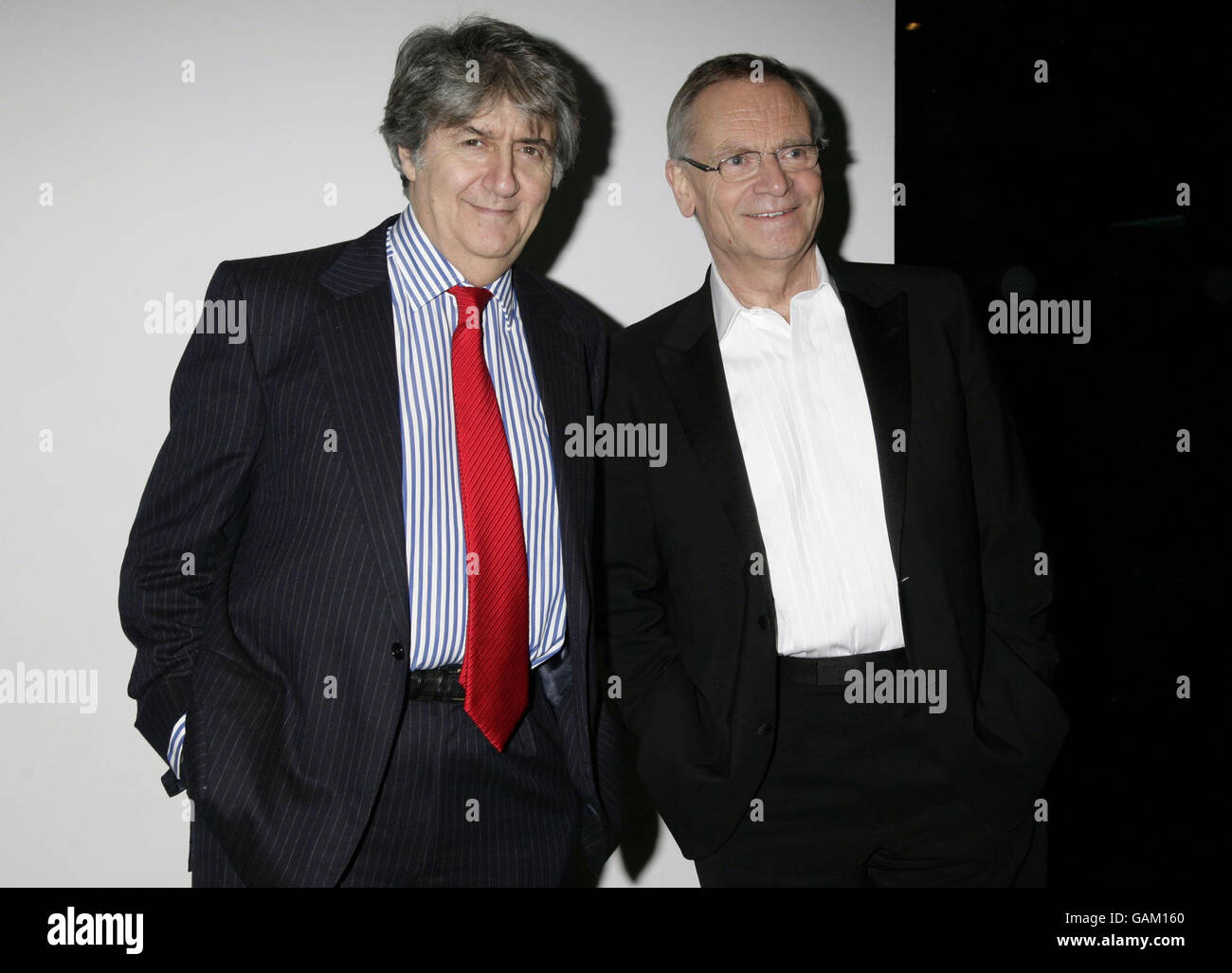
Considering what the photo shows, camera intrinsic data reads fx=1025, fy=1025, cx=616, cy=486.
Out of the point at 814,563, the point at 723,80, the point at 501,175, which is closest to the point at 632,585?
the point at 814,563

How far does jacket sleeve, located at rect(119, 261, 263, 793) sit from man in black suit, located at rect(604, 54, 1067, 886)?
804mm

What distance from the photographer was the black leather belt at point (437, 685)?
75.4 inches

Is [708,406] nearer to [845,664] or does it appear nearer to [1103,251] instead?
[845,664]

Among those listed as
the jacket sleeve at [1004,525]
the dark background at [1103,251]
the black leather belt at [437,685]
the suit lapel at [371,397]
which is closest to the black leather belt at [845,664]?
the jacket sleeve at [1004,525]

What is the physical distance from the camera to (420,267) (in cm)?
204

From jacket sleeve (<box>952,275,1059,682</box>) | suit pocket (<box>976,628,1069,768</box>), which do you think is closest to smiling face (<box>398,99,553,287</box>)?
jacket sleeve (<box>952,275,1059,682</box>)

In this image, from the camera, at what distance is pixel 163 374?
108 inches

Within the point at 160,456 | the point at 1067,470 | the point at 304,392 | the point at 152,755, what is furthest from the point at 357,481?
the point at 1067,470

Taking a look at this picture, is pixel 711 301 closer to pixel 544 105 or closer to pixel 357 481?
pixel 544 105

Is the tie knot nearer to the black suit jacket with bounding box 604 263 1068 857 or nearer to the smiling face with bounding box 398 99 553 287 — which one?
the smiling face with bounding box 398 99 553 287

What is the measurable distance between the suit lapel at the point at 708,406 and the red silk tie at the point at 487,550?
16.4 inches

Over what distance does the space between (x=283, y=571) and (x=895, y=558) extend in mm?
1206
